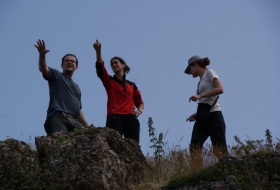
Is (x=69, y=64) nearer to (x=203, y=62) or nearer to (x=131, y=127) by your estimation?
(x=131, y=127)

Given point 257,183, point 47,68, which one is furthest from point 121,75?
point 257,183

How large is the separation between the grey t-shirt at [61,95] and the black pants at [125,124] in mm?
624

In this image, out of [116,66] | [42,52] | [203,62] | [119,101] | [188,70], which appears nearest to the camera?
[42,52]

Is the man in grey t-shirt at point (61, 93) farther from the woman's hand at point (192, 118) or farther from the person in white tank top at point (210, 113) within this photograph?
the person in white tank top at point (210, 113)

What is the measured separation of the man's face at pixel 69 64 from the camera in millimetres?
9500

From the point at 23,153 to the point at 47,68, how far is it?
160cm

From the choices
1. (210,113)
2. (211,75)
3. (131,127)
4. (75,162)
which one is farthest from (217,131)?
(75,162)

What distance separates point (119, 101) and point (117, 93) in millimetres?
155

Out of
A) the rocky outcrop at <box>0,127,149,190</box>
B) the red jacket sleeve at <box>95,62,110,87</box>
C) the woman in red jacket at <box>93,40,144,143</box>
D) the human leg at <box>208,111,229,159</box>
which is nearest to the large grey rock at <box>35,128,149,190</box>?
the rocky outcrop at <box>0,127,149,190</box>

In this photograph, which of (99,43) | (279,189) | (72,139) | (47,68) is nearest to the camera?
(279,189)

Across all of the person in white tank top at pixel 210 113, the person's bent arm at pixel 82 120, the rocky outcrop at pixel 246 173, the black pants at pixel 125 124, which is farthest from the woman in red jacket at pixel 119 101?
the rocky outcrop at pixel 246 173

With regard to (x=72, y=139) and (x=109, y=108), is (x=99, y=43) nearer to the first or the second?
(x=109, y=108)

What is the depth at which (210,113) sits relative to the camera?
9.27 meters

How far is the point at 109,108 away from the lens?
383 inches
